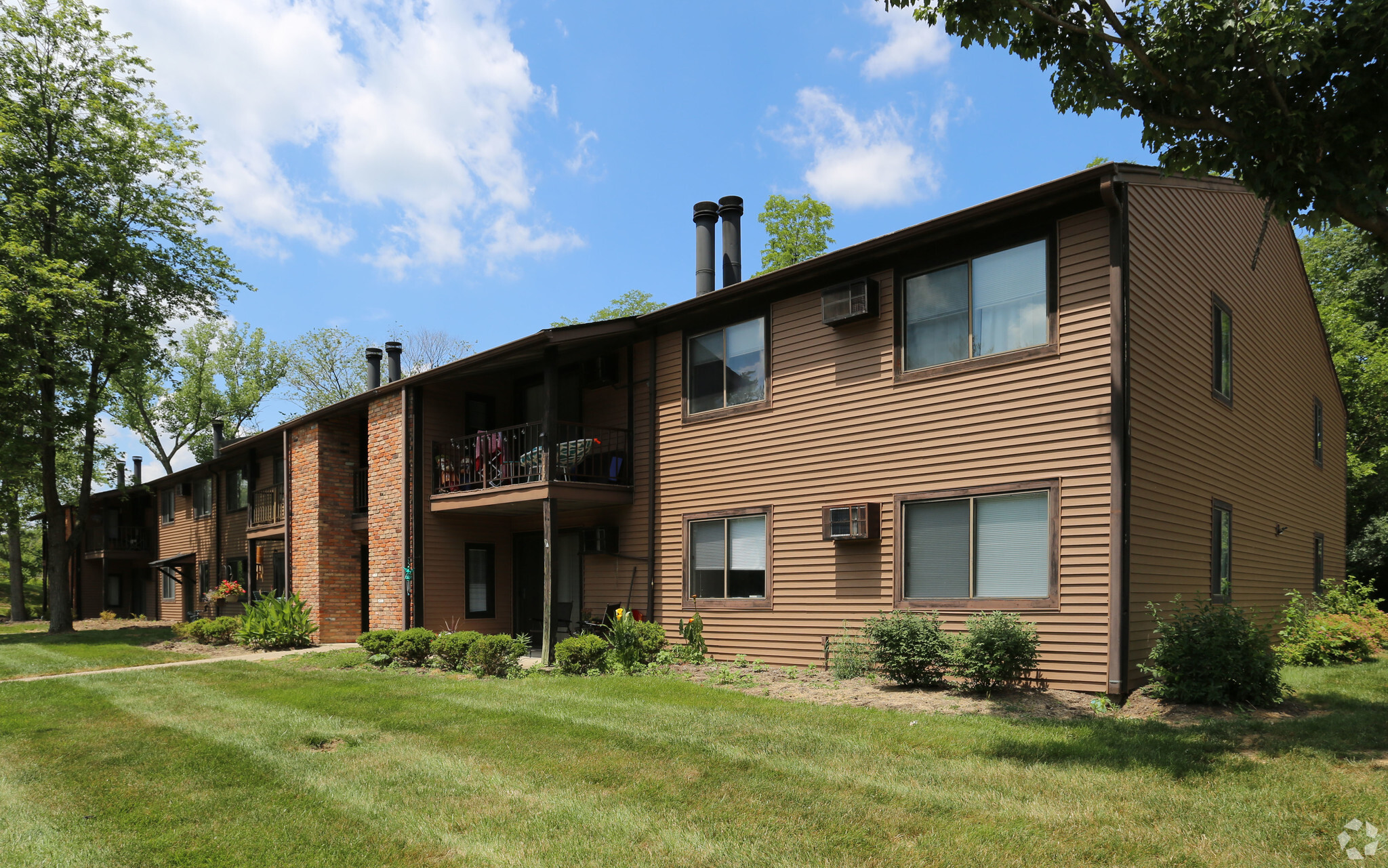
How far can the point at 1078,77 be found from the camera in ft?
25.7

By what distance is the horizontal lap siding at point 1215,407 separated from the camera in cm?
988

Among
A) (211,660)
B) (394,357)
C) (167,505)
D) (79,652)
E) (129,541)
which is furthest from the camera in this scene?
(129,541)

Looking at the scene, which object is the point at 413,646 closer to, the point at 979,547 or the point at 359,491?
the point at 359,491

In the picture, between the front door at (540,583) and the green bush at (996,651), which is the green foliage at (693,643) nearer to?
the front door at (540,583)

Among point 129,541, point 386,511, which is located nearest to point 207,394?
point 129,541

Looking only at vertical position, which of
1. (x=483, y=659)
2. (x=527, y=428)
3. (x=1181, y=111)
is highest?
(x=1181, y=111)

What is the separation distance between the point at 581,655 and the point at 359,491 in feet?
32.6

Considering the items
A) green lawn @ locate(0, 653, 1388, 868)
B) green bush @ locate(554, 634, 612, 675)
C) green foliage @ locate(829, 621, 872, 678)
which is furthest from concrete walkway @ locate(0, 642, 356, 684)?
green foliage @ locate(829, 621, 872, 678)

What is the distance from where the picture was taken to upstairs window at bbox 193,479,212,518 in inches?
1172

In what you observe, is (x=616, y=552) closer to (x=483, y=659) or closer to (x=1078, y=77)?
(x=483, y=659)

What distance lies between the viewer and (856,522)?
445 inches

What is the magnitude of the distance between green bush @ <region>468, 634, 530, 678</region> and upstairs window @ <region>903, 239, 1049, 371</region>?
6.51 metres

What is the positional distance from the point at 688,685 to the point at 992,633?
3600 millimetres

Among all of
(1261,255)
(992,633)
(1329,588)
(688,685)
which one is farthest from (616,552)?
(1329,588)
